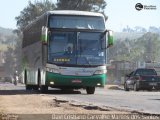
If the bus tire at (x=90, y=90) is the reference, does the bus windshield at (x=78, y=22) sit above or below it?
above

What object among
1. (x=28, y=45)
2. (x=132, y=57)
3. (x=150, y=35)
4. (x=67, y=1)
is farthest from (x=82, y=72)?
(x=150, y=35)

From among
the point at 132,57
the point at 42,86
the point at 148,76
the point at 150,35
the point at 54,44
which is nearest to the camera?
the point at 54,44

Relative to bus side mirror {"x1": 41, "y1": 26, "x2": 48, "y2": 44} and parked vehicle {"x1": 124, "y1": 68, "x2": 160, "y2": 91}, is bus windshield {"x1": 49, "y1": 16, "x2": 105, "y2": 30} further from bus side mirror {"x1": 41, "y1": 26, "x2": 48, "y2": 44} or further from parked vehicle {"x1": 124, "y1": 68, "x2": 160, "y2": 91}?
parked vehicle {"x1": 124, "y1": 68, "x2": 160, "y2": 91}

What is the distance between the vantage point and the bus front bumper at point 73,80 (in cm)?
2678

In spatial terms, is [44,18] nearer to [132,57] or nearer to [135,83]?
[135,83]

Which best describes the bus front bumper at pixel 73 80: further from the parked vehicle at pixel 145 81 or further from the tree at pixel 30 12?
the tree at pixel 30 12

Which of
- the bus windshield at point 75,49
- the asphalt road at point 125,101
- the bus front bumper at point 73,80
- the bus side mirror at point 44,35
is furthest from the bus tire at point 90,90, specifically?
the bus side mirror at point 44,35

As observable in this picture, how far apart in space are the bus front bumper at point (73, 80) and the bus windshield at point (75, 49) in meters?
0.68

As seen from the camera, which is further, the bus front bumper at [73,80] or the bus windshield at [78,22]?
the bus windshield at [78,22]

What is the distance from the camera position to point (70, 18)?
27219 mm

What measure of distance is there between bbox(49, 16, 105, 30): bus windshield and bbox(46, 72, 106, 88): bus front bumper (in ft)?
7.90

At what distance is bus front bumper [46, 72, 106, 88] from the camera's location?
26.8m

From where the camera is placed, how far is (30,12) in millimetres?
99688

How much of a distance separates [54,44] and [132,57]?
4679 inches
